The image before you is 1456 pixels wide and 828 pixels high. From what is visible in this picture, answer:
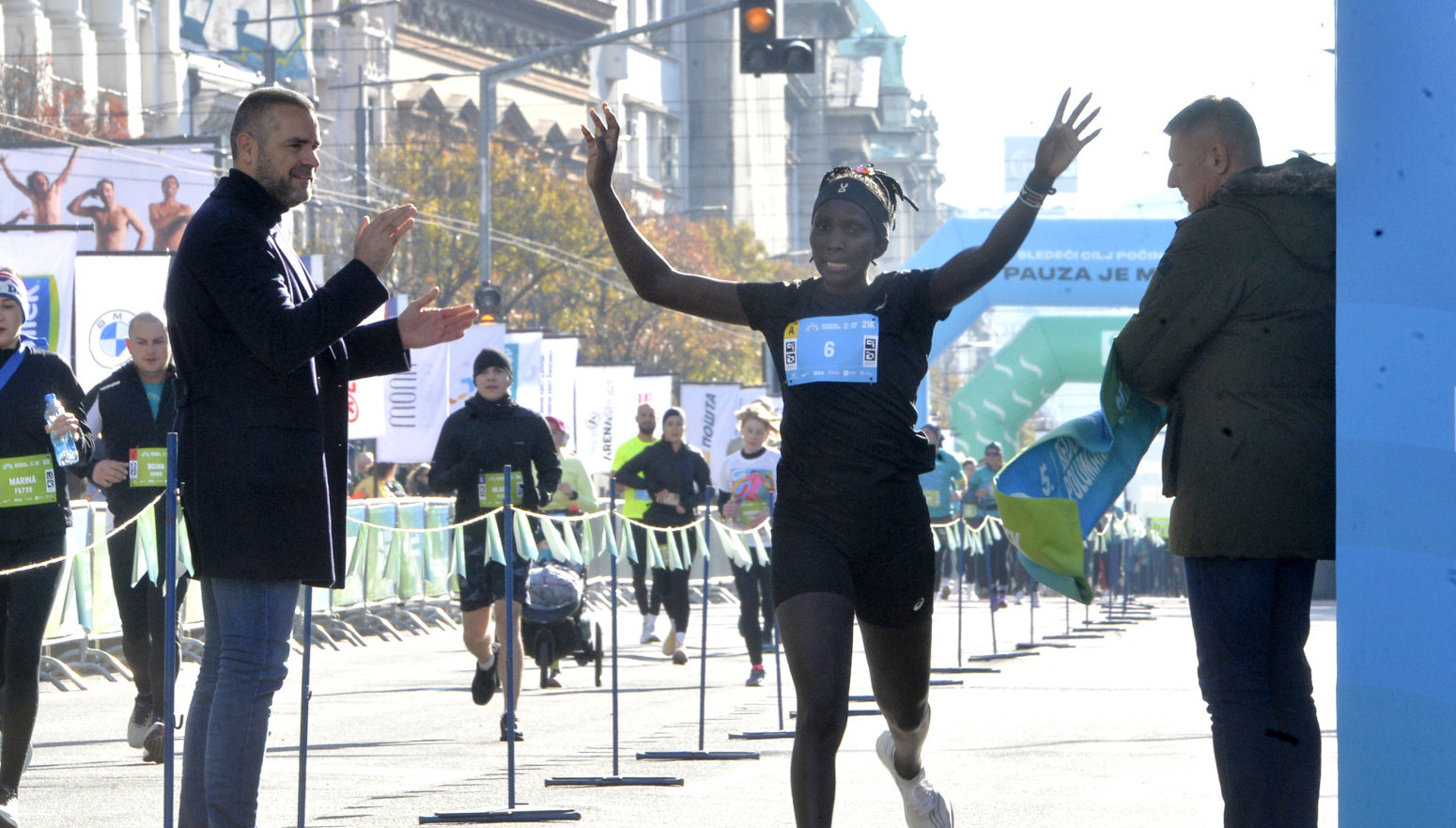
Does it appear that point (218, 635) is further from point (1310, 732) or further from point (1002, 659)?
point (1002, 659)

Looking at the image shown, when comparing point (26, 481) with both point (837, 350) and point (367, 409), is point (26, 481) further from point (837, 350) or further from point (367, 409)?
point (367, 409)

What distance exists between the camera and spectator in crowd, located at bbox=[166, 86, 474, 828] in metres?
5.06

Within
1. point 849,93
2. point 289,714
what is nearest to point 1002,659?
point 289,714

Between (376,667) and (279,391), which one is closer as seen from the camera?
(279,391)

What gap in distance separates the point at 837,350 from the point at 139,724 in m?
5.40

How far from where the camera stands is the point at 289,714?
1277 cm

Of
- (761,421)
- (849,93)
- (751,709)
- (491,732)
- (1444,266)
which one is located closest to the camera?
(1444,266)

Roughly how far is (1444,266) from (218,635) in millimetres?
2829

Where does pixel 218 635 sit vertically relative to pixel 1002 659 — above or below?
above

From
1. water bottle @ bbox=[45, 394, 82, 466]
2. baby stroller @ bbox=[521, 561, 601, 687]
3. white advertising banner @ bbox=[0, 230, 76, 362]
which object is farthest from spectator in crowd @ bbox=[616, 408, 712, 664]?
water bottle @ bbox=[45, 394, 82, 466]

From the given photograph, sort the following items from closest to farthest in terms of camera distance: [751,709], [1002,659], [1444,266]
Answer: [1444,266], [751,709], [1002,659]

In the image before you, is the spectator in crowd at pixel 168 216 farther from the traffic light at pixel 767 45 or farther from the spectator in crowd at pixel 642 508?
the spectator in crowd at pixel 642 508

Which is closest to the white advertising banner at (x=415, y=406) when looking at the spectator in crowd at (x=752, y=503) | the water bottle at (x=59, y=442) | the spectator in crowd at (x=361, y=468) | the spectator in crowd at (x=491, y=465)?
the spectator in crowd at (x=361, y=468)

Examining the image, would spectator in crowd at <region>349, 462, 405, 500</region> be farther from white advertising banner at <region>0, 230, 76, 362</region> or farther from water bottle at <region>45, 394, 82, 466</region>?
water bottle at <region>45, 394, 82, 466</region>
